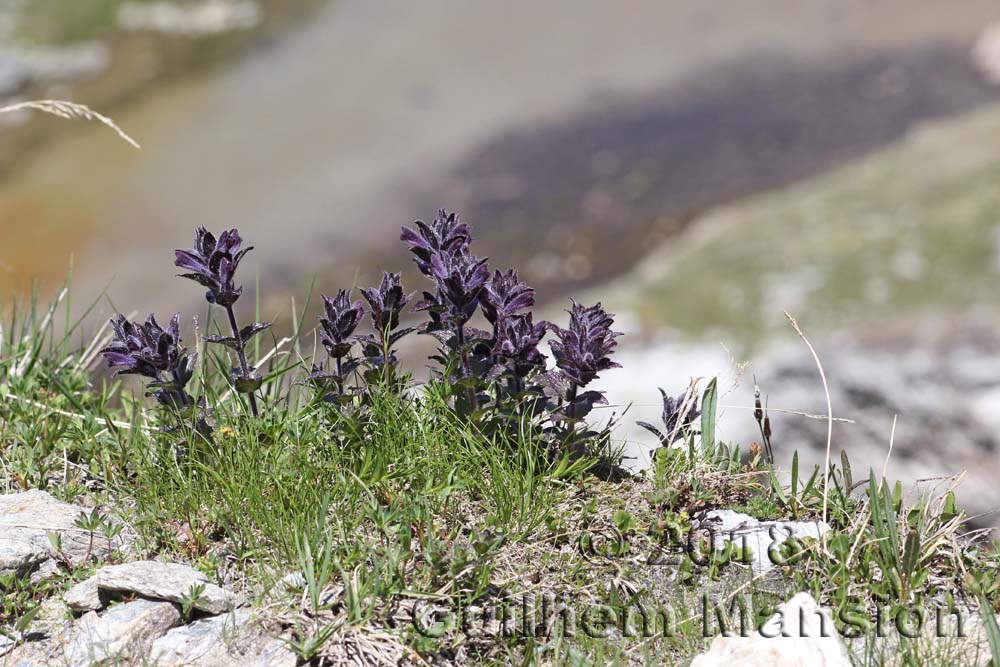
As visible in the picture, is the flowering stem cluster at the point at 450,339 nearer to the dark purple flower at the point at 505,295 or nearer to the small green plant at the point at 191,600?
the dark purple flower at the point at 505,295

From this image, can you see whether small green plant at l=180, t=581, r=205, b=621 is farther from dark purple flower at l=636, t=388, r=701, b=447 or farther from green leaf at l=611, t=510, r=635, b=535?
dark purple flower at l=636, t=388, r=701, b=447

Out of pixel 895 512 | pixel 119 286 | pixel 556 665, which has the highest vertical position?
pixel 119 286

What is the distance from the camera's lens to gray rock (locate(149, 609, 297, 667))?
2.44m

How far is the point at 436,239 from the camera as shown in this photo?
114 inches

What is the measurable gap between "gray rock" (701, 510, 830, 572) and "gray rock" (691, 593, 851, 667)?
9.4 inches

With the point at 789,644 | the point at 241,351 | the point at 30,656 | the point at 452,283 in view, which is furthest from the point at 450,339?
the point at 30,656

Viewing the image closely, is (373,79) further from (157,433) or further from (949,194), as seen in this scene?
(157,433)

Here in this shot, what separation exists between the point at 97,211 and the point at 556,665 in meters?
9.72

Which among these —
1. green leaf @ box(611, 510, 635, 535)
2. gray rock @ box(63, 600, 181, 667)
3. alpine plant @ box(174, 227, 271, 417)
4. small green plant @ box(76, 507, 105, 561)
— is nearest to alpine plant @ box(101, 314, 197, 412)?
alpine plant @ box(174, 227, 271, 417)

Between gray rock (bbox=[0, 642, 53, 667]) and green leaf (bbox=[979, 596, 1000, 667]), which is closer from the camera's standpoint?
green leaf (bbox=[979, 596, 1000, 667])

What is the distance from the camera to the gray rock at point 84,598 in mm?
2600

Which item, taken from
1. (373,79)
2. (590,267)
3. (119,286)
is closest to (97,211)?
(119,286)

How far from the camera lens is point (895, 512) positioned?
2.88 meters

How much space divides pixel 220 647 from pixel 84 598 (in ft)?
1.37
